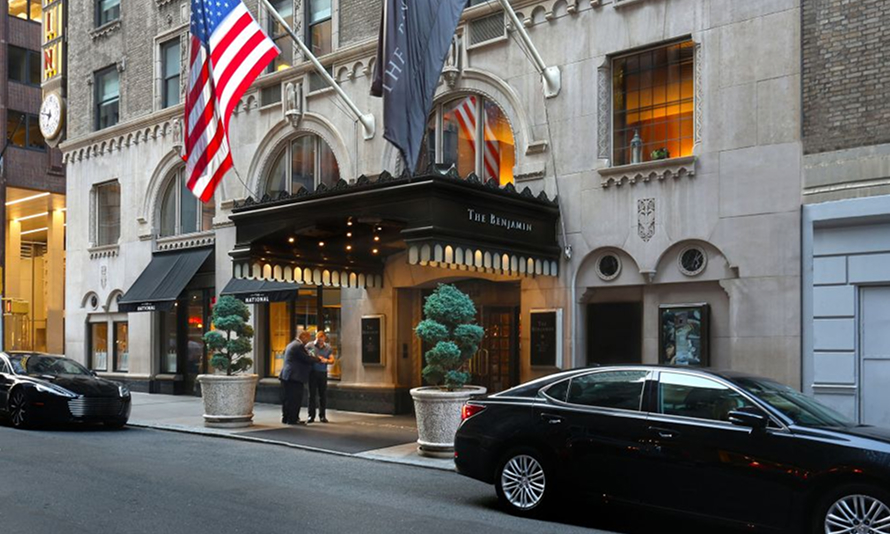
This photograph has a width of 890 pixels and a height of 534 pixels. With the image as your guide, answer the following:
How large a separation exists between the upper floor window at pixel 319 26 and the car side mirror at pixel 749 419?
15096 mm

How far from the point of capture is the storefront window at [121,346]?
25938 mm

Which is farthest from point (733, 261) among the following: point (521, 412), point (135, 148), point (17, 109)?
point (17, 109)

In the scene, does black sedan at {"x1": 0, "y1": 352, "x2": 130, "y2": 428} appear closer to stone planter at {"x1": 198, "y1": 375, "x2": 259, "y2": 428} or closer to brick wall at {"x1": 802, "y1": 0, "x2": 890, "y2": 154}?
stone planter at {"x1": 198, "y1": 375, "x2": 259, "y2": 428}

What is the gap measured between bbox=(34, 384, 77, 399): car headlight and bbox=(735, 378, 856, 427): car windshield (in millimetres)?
12078

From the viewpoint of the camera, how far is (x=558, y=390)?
891 centimetres

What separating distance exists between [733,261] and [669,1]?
457 cm

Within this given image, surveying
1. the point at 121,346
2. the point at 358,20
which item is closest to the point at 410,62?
the point at 358,20

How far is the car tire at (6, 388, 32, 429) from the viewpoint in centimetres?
1577

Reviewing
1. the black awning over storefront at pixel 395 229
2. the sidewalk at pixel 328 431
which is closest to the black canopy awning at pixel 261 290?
the black awning over storefront at pixel 395 229

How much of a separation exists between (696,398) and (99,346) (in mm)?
23143

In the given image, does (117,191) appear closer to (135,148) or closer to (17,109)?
(135,148)

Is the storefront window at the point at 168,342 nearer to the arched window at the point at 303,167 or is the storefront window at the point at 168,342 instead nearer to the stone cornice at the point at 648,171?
the arched window at the point at 303,167

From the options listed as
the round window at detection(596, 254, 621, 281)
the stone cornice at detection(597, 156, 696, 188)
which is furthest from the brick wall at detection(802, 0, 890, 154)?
the round window at detection(596, 254, 621, 281)

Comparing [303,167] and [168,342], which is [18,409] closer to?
[303,167]
